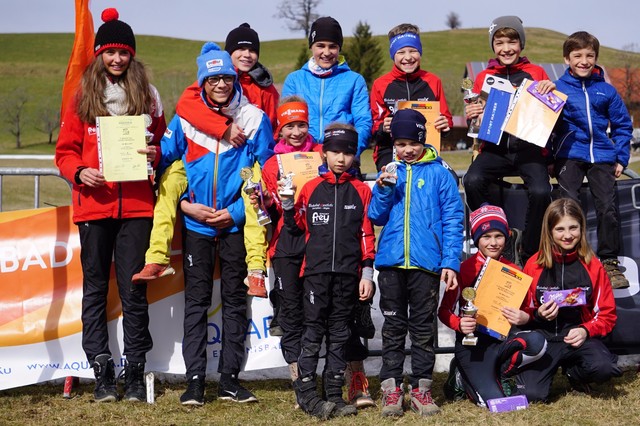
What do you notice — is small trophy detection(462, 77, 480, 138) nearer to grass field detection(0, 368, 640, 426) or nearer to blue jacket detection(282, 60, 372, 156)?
blue jacket detection(282, 60, 372, 156)

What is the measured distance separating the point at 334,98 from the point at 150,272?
6.72ft

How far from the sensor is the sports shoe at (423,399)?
5.61 m

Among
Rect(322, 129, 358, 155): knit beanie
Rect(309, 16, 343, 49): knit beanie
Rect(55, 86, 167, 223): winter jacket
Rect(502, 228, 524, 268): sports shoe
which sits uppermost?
Rect(309, 16, 343, 49): knit beanie

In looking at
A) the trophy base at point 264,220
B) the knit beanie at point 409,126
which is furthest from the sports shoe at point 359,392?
the knit beanie at point 409,126

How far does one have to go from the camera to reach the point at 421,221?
5641mm

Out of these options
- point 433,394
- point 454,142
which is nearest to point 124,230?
point 433,394

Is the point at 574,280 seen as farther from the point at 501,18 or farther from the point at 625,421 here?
the point at 501,18

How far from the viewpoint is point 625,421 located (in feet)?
17.7

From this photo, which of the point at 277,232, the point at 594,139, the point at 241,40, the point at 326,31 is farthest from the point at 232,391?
the point at 594,139

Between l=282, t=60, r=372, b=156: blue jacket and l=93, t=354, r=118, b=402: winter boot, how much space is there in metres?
2.40

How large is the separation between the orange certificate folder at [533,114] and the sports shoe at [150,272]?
9.25ft

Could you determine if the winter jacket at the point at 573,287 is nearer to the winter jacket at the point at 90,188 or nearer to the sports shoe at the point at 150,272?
the sports shoe at the point at 150,272

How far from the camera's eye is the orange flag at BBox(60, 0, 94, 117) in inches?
248

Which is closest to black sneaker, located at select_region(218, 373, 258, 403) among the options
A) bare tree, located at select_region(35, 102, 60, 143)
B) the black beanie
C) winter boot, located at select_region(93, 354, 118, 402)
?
winter boot, located at select_region(93, 354, 118, 402)
